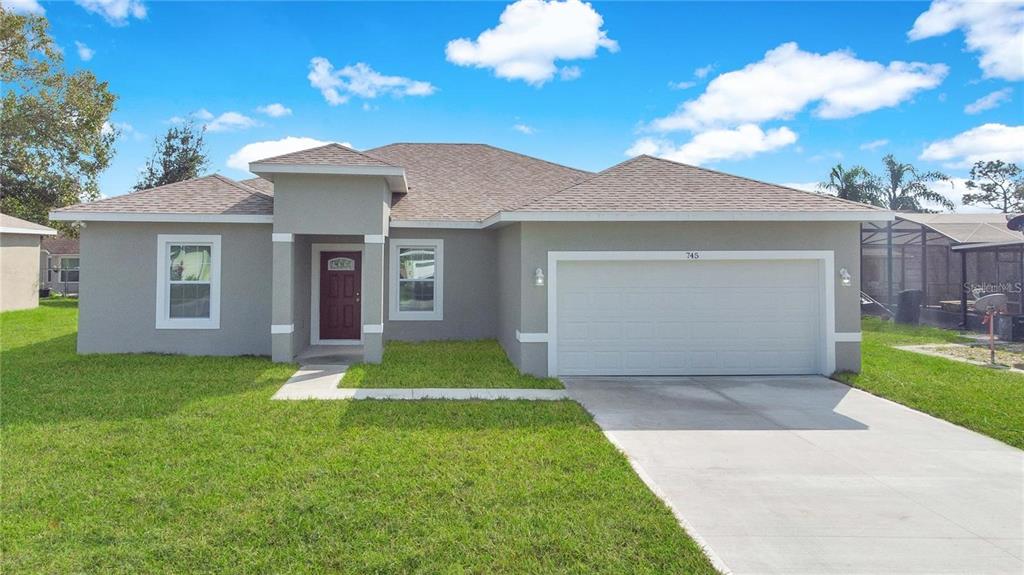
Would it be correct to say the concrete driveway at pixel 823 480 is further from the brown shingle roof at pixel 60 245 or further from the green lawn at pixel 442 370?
the brown shingle roof at pixel 60 245

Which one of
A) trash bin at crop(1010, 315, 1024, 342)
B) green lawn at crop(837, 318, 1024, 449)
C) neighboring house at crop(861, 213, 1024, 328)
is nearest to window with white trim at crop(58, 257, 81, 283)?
green lawn at crop(837, 318, 1024, 449)

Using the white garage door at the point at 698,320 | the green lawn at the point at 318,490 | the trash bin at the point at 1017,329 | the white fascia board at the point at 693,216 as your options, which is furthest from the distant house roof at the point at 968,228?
the green lawn at the point at 318,490

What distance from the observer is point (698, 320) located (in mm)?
9688

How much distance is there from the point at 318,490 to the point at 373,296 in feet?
19.0

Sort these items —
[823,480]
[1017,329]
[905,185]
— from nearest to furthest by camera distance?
1. [823,480]
2. [1017,329]
3. [905,185]

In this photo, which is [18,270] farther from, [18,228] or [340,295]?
[340,295]

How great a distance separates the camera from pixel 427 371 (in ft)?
31.3

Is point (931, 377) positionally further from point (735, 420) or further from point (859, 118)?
point (859, 118)

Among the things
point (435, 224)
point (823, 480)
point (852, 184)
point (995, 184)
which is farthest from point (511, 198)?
point (995, 184)

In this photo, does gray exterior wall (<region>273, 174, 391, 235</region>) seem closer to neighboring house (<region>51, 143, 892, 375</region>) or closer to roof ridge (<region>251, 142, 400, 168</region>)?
neighboring house (<region>51, 143, 892, 375</region>)

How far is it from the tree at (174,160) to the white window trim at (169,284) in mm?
24503

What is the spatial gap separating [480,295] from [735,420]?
7.48m

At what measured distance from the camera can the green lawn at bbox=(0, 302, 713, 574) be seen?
3605mm

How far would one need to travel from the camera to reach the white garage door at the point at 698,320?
9609 mm
